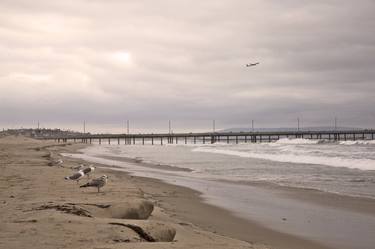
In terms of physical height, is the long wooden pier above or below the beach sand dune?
→ above

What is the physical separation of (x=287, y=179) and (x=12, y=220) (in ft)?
44.5

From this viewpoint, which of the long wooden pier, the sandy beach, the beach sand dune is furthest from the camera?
the long wooden pier

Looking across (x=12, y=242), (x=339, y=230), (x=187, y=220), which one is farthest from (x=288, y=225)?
(x=12, y=242)

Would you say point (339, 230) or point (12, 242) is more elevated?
point (12, 242)

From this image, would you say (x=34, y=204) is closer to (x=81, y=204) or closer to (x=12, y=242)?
(x=81, y=204)

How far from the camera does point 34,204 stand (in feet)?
27.4

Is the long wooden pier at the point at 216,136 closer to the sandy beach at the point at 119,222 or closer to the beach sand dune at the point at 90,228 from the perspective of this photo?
the sandy beach at the point at 119,222

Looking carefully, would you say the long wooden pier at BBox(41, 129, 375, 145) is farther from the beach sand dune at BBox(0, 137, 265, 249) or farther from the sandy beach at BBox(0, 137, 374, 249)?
the beach sand dune at BBox(0, 137, 265, 249)

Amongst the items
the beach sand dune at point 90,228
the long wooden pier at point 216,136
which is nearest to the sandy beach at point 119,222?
the beach sand dune at point 90,228

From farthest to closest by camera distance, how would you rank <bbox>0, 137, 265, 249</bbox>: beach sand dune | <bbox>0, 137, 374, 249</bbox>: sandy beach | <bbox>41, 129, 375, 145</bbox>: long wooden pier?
<bbox>41, 129, 375, 145</bbox>: long wooden pier, <bbox>0, 137, 374, 249</bbox>: sandy beach, <bbox>0, 137, 265, 249</bbox>: beach sand dune

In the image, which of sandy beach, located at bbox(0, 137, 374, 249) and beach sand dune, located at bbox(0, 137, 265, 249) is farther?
sandy beach, located at bbox(0, 137, 374, 249)

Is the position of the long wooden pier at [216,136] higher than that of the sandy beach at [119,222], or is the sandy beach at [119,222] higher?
the long wooden pier at [216,136]

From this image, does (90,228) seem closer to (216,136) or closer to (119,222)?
(119,222)

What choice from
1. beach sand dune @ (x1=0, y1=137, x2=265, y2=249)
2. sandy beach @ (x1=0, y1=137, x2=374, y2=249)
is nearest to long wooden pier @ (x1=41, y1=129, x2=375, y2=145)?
sandy beach @ (x1=0, y1=137, x2=374, y2=249)
